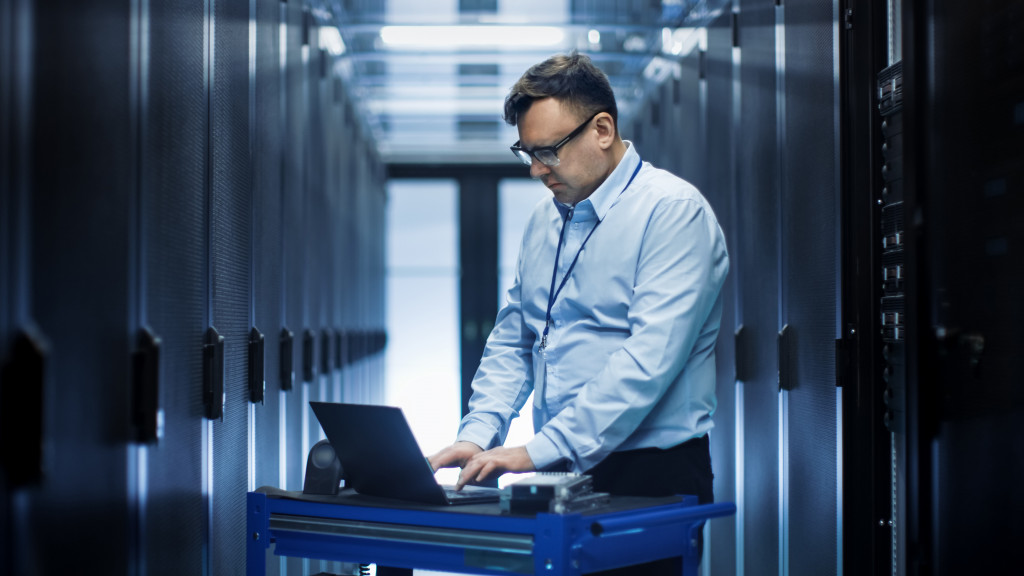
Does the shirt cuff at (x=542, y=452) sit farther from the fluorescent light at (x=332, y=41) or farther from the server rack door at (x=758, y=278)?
the fluorescent light at (x=332, y=41)

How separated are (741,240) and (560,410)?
5.61 feet

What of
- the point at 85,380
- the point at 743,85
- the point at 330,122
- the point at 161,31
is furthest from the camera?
the point at 330,122

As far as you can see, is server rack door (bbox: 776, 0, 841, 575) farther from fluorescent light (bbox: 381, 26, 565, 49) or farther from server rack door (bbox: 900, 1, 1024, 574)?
fluorescent light (bbox: 381, 26, 565, 49)

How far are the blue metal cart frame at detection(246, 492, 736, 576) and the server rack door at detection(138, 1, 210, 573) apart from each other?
212 millimetres

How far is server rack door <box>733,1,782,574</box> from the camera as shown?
318 centimetres

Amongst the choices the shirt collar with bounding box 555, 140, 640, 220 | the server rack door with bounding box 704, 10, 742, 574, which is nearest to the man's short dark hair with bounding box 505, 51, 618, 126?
the shirt collar with bounding box 555, 140, 640, 220

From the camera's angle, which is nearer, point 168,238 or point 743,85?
point 168,238

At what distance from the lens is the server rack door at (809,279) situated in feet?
8.82

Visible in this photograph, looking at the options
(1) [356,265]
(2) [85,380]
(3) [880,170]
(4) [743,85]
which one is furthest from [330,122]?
(2) [85,380]

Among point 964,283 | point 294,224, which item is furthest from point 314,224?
point 964,283

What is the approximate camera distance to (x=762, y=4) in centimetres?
328

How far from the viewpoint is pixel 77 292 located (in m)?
1.47

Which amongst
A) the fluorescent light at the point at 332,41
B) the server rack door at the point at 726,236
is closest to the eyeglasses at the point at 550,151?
the server rack door at the point at 726,236

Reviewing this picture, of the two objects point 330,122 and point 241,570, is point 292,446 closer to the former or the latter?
point 241,570
